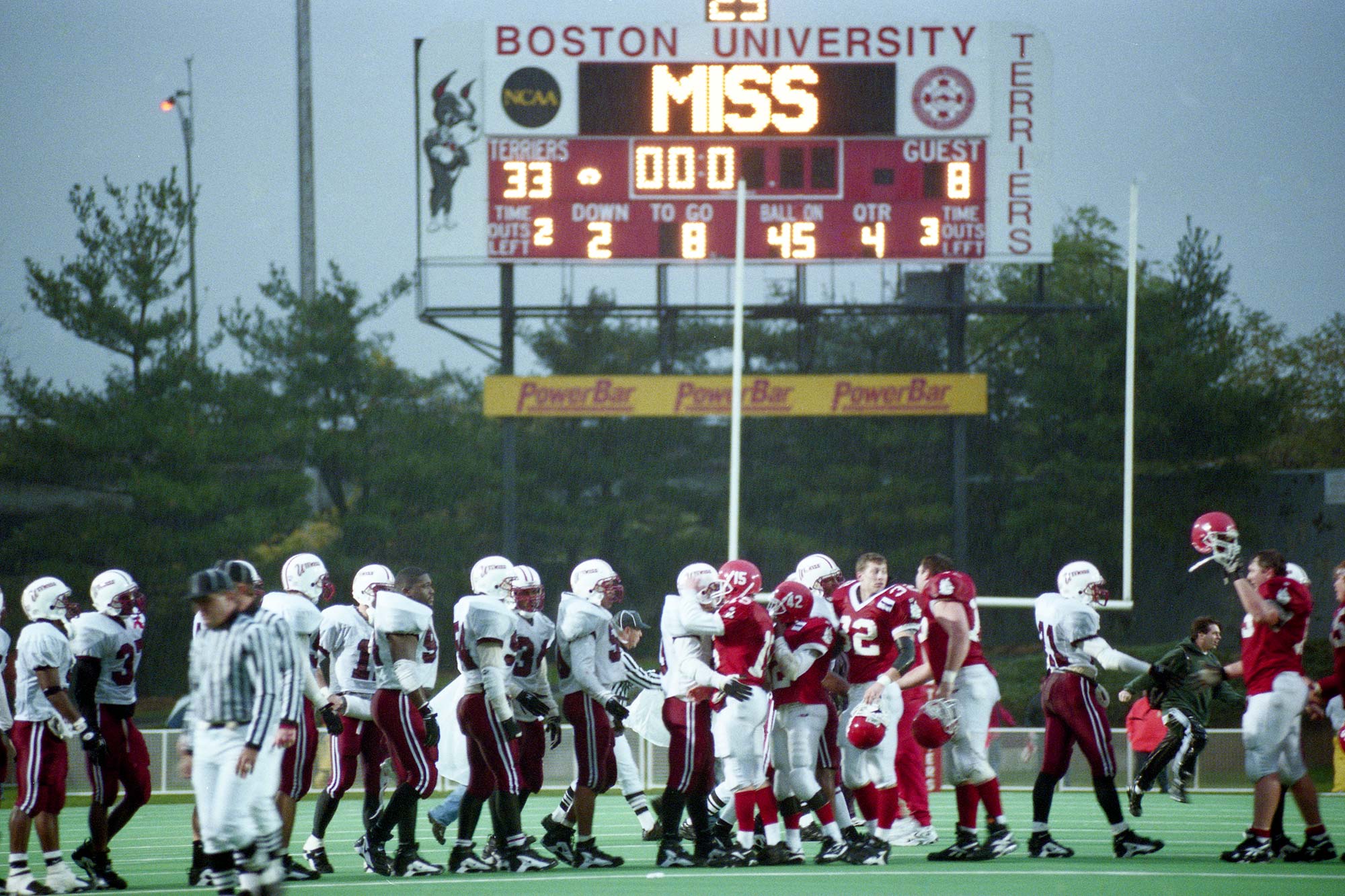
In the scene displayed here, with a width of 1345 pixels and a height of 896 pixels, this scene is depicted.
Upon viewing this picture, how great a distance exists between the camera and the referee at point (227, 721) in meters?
6.50

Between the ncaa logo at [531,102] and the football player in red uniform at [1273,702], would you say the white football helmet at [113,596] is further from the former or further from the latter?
the ncaa logo at [531,102]

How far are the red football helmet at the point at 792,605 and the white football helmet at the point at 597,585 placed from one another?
0.95m

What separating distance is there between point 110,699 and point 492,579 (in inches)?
83.1

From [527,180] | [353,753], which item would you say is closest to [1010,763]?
[353,753]

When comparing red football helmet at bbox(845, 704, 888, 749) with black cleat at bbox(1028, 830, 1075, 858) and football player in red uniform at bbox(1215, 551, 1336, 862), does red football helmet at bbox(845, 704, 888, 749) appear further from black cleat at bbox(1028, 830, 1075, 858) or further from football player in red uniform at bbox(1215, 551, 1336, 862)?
football player in red uniform at bbox(1215, 551, 1336, 862)

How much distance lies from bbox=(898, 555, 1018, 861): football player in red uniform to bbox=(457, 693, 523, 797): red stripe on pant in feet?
7.21

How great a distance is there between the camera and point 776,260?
21406 mm

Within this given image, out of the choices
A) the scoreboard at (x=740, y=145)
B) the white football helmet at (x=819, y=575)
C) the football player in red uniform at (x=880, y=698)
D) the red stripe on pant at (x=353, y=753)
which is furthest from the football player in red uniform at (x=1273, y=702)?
the scoreboard at (x=740, y=145)

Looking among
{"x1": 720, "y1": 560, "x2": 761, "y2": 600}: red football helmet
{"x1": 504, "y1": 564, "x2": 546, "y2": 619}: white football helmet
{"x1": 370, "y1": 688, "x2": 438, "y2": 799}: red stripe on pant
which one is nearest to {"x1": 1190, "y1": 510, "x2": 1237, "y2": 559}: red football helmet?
{"x1": 720, "y1": 560, "x2": 761, "y2": 600}: red football helmet

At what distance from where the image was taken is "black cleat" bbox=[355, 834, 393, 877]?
8.69 metres

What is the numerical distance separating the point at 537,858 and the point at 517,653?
44.4 inches

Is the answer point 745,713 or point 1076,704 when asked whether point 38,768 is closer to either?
point 745,713

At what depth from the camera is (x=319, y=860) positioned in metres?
8.82

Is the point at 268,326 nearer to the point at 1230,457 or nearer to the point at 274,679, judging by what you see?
the point at 1230,457
